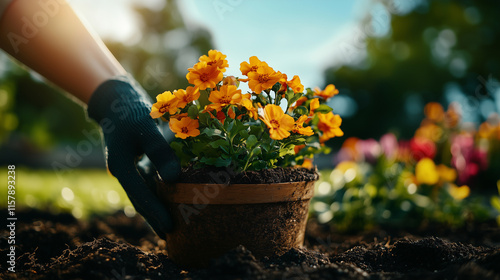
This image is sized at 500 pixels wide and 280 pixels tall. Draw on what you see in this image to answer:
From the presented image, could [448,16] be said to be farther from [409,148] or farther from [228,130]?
[228,130]

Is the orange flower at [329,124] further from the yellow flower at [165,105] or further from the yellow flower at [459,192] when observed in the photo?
the yellow flower at [459,192]

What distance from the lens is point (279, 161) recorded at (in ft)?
5.39

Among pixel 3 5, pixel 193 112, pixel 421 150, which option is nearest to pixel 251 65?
pixel 193 112

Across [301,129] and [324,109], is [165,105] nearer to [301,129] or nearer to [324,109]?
[301,129]

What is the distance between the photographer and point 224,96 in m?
1.35

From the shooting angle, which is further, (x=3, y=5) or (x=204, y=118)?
(x=3, y=5)

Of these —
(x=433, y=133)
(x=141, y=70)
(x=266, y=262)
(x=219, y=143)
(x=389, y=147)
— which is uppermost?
(x=141, y=70)

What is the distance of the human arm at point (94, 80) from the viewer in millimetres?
1501

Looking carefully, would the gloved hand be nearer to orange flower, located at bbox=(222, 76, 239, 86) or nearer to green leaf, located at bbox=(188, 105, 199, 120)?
green leaf, located at bbox=(188, 105, 199, 120)

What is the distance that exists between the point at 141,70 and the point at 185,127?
14451 millimetres

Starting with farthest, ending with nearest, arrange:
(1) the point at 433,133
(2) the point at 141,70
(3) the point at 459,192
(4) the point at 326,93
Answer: (2) the point at 141,70
(1) the point at 433,133
(3) the point at 459,192
(4) the point at 326,93

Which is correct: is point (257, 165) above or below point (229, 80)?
below

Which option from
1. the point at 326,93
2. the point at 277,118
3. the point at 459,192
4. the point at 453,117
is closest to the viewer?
the point at 277,118

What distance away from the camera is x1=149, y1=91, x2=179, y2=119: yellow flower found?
4.50 ft
